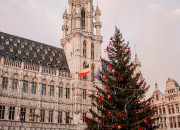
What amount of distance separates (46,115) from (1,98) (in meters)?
8.53

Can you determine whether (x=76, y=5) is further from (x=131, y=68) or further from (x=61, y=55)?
(x=131, y=68)

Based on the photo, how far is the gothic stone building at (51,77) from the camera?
1395 inches

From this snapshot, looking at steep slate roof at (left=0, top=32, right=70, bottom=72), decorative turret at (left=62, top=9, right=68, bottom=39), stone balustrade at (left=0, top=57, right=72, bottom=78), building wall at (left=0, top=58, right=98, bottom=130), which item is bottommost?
building wall at (left=0, top=58, right=98, bottom=130)

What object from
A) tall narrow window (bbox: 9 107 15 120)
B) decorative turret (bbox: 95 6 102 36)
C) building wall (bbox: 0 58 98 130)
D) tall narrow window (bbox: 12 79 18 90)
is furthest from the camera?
decorative turret (bbox: 95 6 102 36)

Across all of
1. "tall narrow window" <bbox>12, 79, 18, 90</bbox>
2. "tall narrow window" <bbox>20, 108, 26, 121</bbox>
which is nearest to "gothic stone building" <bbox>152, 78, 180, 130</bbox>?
"tall narrow window" <bbox>20, 108, 26, 121</bbox>

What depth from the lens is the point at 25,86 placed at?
1484 inches

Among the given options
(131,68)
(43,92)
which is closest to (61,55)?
(43,92)

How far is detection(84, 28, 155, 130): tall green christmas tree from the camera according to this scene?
51.2 feet

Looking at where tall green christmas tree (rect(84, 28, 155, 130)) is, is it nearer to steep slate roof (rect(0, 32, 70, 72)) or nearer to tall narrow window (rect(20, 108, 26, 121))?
tall narrow window (rect(20, 108, 26, 121))

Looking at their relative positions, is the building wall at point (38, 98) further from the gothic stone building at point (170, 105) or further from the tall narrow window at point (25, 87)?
the gothic stone building at point (170, 105)

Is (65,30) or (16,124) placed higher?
(65,30)

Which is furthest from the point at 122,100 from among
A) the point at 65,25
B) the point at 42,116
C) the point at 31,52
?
the point at 65,25

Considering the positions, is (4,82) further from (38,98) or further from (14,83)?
(38,98)

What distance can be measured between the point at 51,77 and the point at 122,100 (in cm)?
2667
